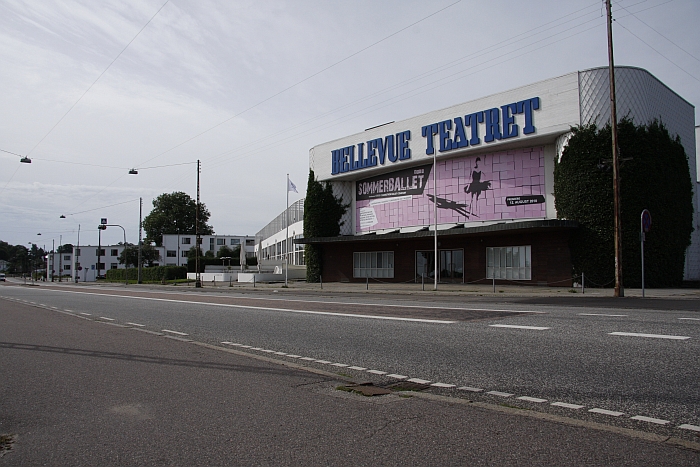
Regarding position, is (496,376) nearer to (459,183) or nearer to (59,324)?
(59,324)

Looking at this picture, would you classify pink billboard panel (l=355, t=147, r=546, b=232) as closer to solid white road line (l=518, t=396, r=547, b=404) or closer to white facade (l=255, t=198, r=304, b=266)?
white facade (l=255, t=198, r=304, b=266)

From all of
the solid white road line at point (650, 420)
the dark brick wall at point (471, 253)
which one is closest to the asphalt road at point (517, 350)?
the solid white road line at point (650, 420)

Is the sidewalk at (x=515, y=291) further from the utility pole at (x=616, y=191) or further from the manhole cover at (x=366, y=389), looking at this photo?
the manhole cover at (x=366, y=389)

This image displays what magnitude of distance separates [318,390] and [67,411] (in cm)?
263

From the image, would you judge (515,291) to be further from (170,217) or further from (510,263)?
(170,217)

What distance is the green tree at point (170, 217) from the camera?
420 feet

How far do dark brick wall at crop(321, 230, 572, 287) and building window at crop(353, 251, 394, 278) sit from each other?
0.38 m

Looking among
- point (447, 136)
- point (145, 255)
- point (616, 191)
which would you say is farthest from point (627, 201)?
point (145, 255)

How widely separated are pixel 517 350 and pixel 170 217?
129200 millimetres

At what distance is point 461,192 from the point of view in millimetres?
36000

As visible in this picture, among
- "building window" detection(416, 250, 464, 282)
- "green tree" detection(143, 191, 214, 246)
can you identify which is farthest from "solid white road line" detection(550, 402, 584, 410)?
"green tree" detection(143, 191, 214, 246)

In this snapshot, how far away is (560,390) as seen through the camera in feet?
20.3

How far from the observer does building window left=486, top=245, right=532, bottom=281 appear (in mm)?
32219

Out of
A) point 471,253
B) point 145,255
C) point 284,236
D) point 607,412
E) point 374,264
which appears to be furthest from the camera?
point 145,255
